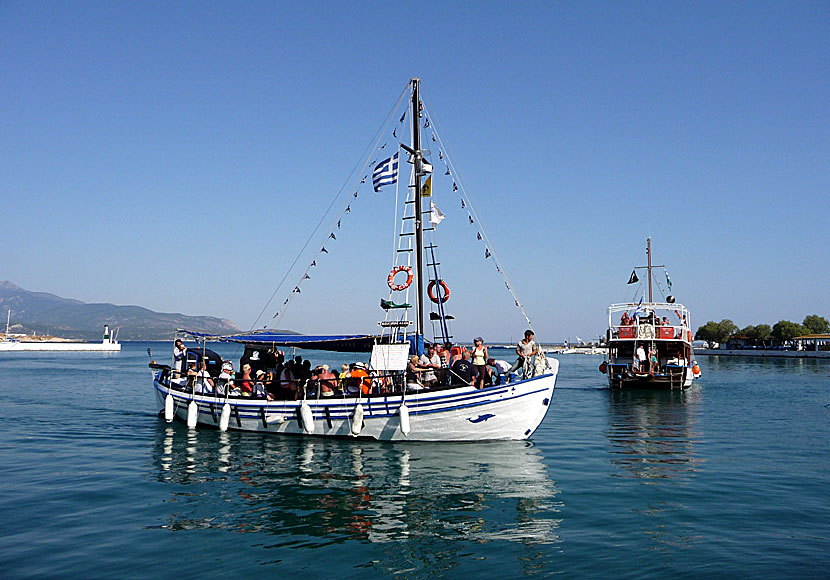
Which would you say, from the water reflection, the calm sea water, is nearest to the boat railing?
the calm sea water

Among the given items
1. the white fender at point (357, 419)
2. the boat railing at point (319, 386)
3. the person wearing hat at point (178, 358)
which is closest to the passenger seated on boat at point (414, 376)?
the boat railing at point (319, 386)

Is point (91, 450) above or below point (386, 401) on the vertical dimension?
below

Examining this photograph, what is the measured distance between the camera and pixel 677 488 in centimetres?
1405

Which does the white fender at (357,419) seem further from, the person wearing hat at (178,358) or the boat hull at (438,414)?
the person wearing hat at (178,358)

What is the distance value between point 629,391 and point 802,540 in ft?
110

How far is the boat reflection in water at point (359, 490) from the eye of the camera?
36.2 feet

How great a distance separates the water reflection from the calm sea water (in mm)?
167

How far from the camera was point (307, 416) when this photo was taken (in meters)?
19.0

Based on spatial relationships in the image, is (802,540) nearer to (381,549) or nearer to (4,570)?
(381,549)

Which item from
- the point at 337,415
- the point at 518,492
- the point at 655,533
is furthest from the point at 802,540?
the point at 337,415

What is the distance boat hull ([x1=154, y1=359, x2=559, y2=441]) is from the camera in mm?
17641

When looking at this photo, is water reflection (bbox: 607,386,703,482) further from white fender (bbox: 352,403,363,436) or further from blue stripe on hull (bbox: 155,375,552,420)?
white fender (bbox: 352,403,363,436)

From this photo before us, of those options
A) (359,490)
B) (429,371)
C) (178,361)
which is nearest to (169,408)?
(178,361)

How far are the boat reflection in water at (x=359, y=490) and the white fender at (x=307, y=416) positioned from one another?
0.50 m
